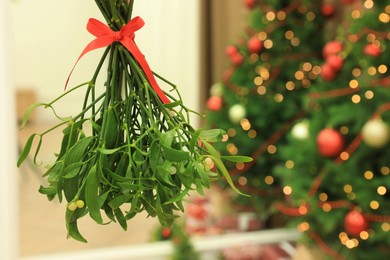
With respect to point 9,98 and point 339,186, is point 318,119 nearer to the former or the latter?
point 339,186

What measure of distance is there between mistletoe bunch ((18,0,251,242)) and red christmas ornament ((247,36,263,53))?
76.8 inches

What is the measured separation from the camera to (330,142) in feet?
6.14

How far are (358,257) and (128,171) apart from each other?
58.5 inches

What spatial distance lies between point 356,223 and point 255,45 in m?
1.06

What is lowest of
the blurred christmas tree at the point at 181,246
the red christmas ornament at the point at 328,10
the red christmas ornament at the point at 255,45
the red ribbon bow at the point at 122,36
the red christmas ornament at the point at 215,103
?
the blurred christmas tree at the point at 181,246

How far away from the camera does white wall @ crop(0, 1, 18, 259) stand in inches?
82.6

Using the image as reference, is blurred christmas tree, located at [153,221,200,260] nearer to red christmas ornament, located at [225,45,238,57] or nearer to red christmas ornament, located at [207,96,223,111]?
red christmas ornament, located at [207,96,223,111]

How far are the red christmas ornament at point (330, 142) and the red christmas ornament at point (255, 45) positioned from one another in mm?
766

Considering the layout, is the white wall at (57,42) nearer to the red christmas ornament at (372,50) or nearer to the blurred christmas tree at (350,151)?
the blurred christmas tree at (350,151)

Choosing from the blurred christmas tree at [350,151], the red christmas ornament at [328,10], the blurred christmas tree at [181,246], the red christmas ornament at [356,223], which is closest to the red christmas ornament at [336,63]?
the blurred christmas tree at [350,151]

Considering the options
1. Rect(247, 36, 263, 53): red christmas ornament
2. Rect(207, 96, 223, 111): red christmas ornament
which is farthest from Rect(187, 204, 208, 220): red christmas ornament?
Rect(247, 36, 263, 53): red christmas ornament

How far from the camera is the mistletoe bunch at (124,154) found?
1.97 feet

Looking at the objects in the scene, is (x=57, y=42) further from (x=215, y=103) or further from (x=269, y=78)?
(x=269, y=78)

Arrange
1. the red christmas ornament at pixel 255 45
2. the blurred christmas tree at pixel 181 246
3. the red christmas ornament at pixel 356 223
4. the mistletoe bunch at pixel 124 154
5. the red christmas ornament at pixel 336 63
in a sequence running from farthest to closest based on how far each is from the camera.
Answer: the red christmas ornament at pixel 255 45 < the blurred christmas tree at pixel 181 246 < the red christmas ornament at pixel 336 63 < the red christmas ornament at pixel 356 223 < the mistletoe bunch at pixel 124 154
